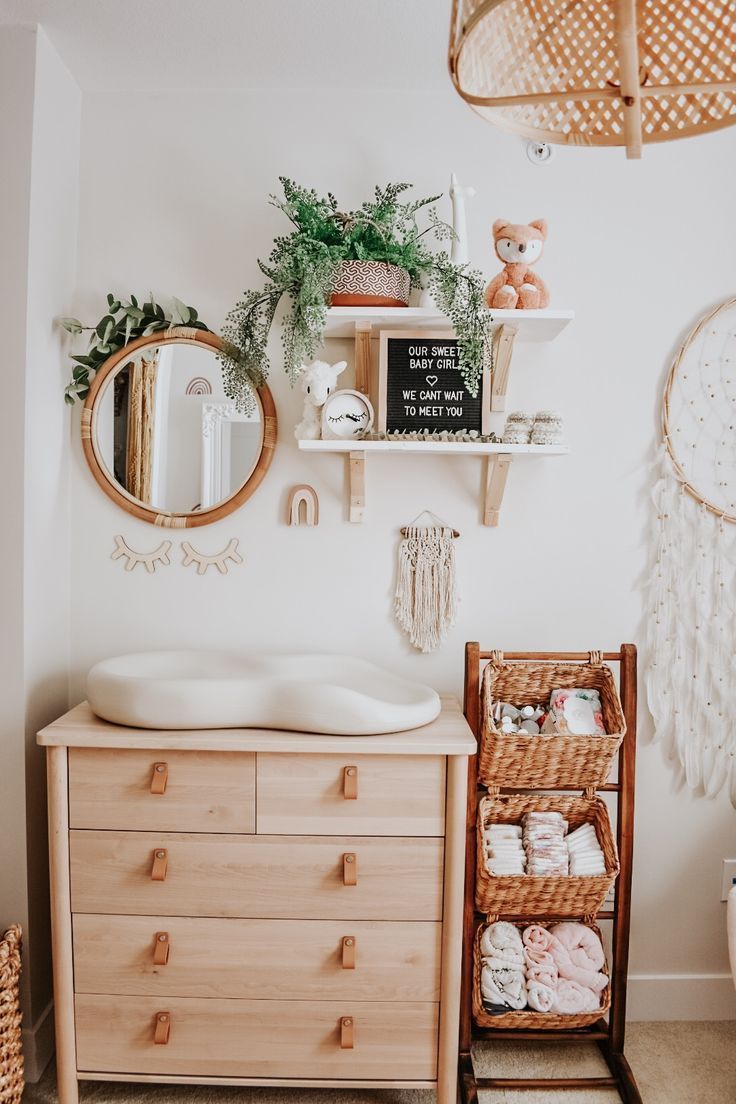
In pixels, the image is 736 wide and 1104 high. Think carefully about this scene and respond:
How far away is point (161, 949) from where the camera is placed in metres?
1.93

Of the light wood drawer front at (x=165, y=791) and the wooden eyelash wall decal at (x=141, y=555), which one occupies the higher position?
the wooden eyelash wall decal at (x=141, y=555)

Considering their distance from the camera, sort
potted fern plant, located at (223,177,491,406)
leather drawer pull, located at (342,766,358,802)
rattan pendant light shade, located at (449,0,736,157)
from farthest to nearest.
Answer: potted fern plant, located at (223,177,491,406) → leather drawer pull, located at (342,766,358,802) → rattan pendant light shade, located at (449,0,736,157)

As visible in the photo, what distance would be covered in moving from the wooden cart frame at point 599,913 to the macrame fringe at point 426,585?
238 millimetres

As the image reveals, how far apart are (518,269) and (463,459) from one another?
0.52 meters

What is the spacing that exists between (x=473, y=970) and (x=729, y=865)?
2.71 ft

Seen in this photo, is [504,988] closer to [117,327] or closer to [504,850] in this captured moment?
[504,850]

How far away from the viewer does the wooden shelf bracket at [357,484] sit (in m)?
2.23

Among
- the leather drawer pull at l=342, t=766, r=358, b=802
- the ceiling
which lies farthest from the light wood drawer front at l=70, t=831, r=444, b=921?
the ceiling

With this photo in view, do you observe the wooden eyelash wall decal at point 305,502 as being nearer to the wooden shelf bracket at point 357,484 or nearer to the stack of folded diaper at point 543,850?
the wooden shelf bracket at point 357,484

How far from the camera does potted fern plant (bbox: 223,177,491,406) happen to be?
201cm

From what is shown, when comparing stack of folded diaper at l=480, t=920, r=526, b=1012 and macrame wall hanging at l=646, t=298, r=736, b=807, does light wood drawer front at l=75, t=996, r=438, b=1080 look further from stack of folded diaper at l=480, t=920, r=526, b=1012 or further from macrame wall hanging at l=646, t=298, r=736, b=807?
macrame wall hanging at l=646, t=298, r=736, b=807

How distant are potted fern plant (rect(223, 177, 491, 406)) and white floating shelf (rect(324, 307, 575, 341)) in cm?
3

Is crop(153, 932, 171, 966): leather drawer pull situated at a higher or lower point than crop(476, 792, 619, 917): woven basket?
lower

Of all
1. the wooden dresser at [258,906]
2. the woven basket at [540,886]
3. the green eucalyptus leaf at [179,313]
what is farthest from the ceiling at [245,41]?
the woven basket at [540,886]
